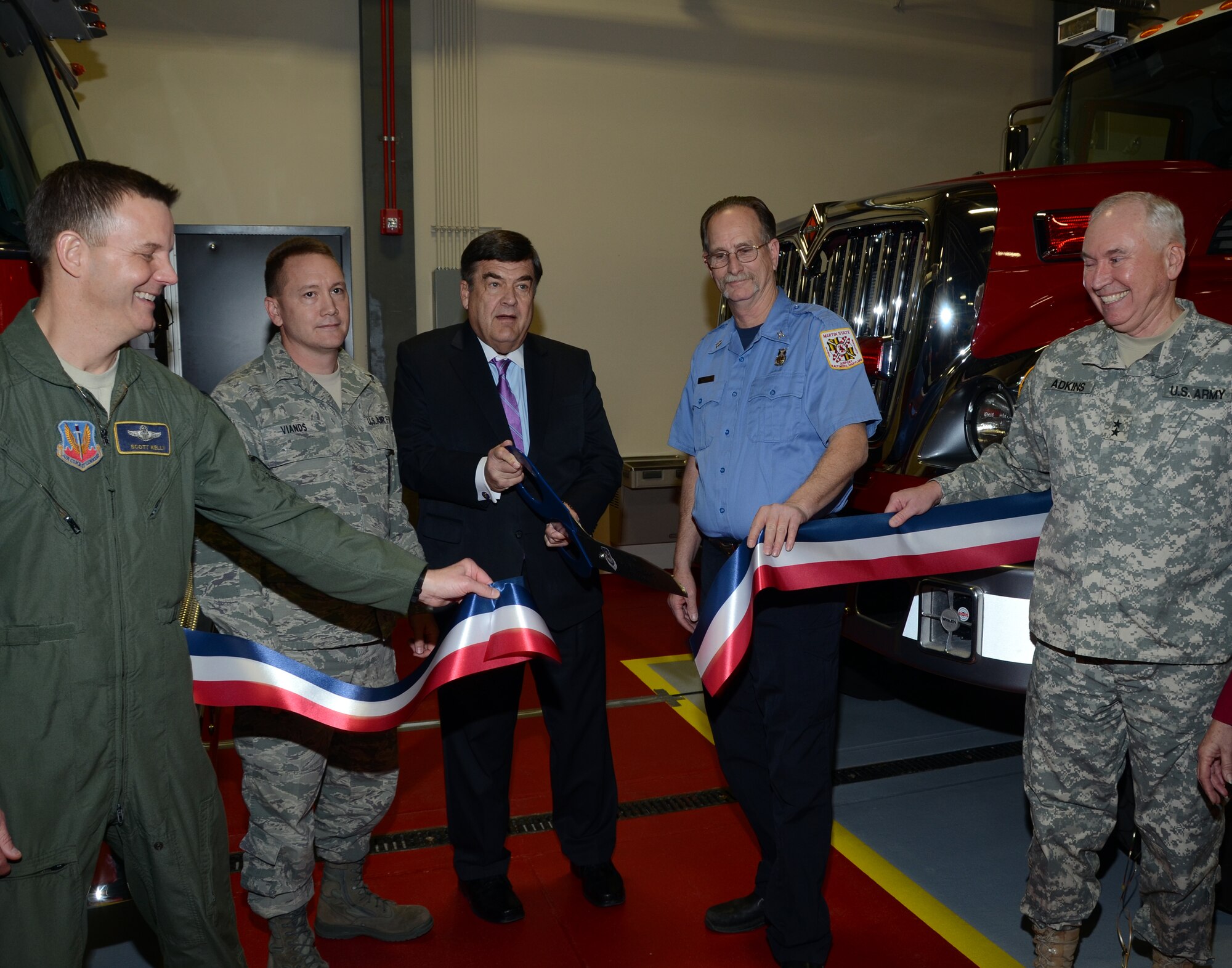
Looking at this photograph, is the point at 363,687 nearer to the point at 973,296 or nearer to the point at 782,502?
the point at 782,502

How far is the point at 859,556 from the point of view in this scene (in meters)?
2.43

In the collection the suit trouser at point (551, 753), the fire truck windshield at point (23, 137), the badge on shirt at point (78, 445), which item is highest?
the fire truck windshield at point (23, 137)

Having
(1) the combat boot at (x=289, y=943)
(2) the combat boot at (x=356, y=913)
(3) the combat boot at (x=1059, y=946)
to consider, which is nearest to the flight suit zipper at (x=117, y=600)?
(1) the combat boot at (x=289, y=943)

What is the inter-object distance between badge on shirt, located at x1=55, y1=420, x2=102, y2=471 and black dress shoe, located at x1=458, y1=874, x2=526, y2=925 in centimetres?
173

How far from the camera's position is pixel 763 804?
257 cm

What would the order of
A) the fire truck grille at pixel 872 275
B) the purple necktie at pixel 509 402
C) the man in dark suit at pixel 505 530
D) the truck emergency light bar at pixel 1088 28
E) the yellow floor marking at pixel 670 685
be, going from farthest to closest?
the yellow floor marking at pixel 670 685 → the truck emergency light bar at pixel 1088 28 → the fire truck grille at pixel 872 275 → the purple necktie at pixel 509 402 → the man in dark suit at pixel 505 530

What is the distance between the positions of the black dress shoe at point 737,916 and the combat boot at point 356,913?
2.59ft

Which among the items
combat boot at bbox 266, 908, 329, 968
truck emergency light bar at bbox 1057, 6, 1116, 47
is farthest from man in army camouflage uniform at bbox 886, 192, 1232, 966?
truck emergency light bar at bbox 1057, 6, 1116, 47

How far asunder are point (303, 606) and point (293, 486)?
1.03 feet

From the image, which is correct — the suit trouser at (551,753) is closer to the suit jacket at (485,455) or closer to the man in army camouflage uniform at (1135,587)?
the suit jacket at (485,455)

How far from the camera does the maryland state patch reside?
241cm

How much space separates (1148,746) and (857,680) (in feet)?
7.53

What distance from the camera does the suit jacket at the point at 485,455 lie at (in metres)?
2.73

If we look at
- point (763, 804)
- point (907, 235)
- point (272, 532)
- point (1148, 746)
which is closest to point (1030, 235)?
point (907, 235)
